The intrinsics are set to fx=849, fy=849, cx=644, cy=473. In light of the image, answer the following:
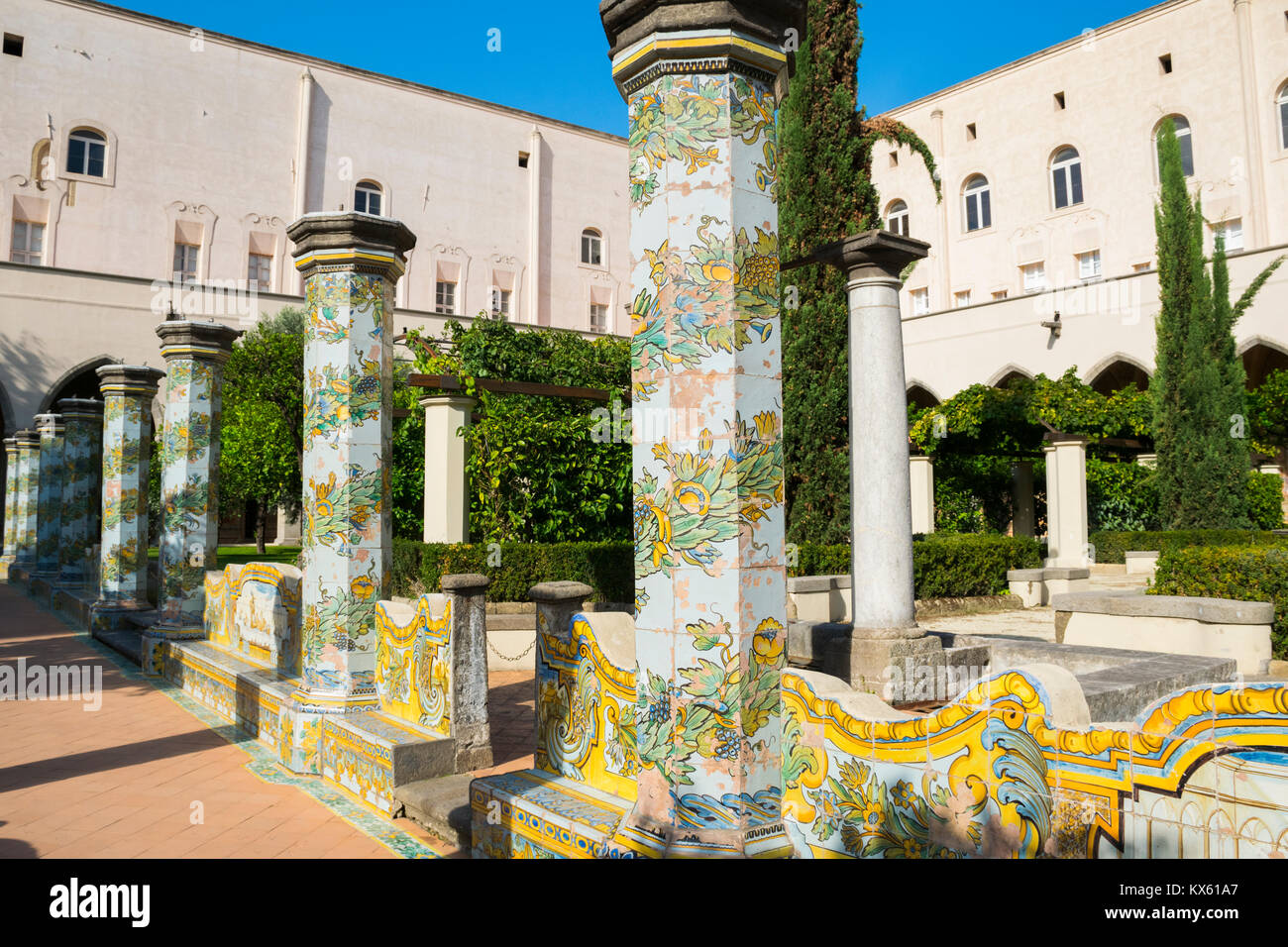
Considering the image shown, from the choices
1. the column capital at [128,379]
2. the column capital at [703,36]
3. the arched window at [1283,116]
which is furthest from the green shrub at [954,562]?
the arched window at [1283,116]

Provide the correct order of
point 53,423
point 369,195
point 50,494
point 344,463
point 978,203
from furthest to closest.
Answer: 1. point 369,195
2. point 978,203
3. point 50,494
4. point 53,423
5. point 344,463

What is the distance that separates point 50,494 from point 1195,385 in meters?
21.1

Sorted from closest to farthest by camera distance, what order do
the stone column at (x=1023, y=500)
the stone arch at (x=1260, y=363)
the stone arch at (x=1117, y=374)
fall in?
the stone column at (x=1023, y=500)
the stone arch at (x=1117, y=374)
the stone arch at (x=1260, y=363)

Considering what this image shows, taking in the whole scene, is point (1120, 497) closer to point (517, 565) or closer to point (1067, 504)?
point (1067, 504)

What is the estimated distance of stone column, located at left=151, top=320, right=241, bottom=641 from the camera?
8.37 meters

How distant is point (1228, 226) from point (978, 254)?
6.78 m

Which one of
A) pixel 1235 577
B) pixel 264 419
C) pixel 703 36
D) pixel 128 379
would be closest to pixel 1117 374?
pixel 1235 577

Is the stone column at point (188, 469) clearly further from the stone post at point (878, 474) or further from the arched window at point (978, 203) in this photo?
the arched window at point (978, 203)

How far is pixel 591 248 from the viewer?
3400 centimetres

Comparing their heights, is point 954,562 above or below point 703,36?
below

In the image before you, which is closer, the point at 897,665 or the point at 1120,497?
the point at 897,665

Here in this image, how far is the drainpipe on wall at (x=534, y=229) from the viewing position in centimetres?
3203

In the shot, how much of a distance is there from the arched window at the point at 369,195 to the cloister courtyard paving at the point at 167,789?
80.9 feet
